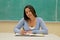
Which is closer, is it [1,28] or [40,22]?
[40,22]

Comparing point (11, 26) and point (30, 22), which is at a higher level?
point (30, 22)

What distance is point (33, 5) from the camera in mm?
4102

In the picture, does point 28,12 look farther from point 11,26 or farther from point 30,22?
point 11,26

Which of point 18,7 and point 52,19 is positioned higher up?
point 18,7

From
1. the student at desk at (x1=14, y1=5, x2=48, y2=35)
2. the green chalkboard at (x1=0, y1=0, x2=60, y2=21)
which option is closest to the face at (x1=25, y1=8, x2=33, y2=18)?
the student at desk at (x1=14, y1=5, x2=48, y2=35)

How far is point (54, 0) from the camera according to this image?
4.12m

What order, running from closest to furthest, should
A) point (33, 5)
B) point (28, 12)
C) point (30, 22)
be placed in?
point (28, 12) → point (30, 22) → point (33, 5)

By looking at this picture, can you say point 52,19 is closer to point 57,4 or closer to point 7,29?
point 57,4

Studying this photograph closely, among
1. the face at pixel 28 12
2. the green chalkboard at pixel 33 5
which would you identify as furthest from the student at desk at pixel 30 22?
the green chalkboard at pixel 33 5

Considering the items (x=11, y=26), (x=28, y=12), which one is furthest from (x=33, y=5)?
(x=28, y=12)

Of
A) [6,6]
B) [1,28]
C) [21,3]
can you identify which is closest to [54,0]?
[21,3]

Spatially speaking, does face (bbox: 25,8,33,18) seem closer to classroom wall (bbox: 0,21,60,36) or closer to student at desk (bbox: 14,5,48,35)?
student at desk (bbox: 14,5,48,35)

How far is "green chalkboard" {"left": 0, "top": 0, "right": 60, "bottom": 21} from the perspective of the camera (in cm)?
410

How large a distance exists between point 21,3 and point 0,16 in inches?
25.5
